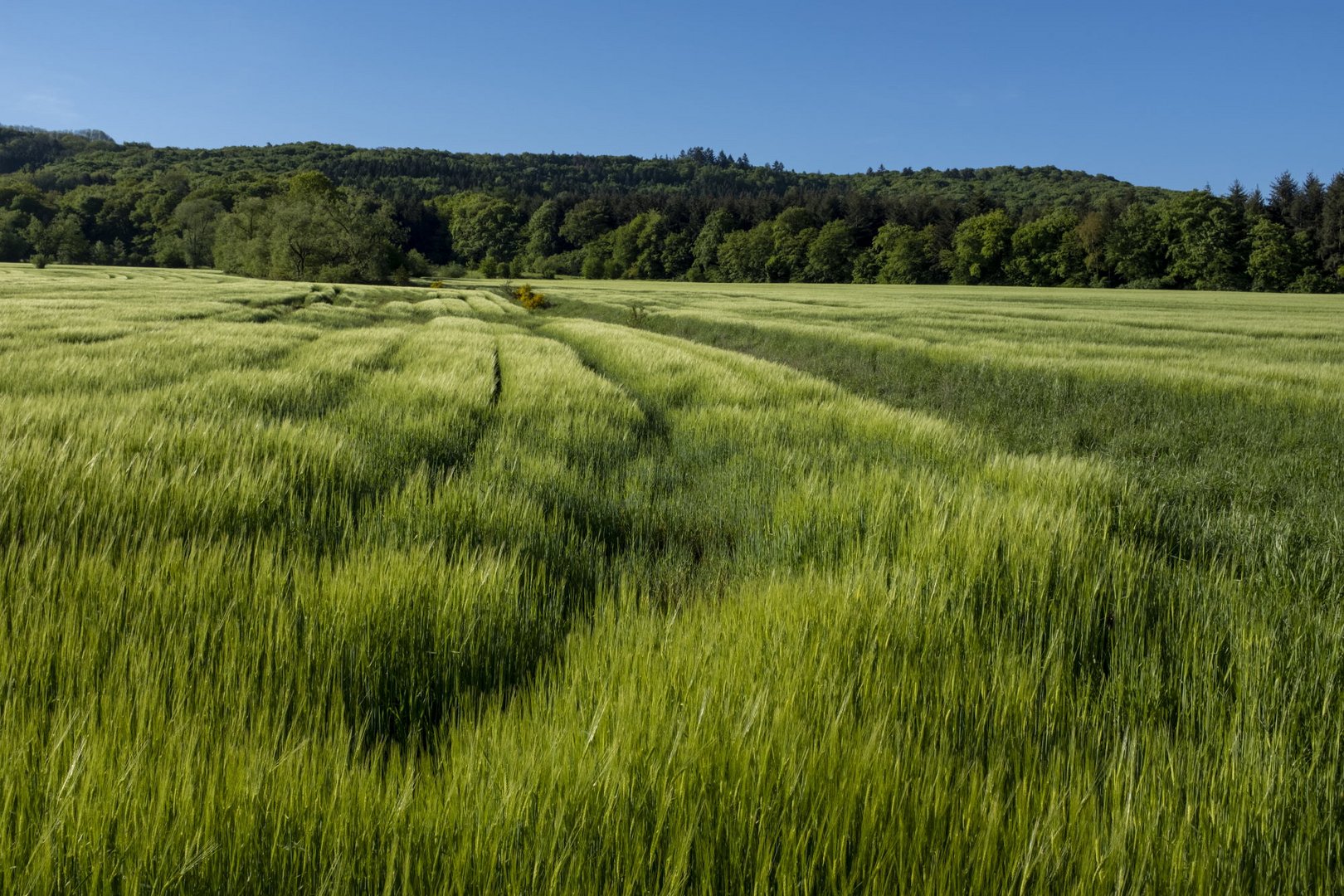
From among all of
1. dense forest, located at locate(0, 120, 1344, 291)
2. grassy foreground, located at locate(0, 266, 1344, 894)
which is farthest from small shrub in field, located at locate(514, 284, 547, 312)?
grassy foreground, located at locate(0, 266, 1344, 894)

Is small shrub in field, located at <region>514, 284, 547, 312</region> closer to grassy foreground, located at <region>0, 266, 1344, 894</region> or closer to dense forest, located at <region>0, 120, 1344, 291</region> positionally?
dense forest, located at <region>0, 120, 1344, 291</region>

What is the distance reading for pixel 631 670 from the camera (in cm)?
163

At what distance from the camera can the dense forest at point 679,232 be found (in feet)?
207

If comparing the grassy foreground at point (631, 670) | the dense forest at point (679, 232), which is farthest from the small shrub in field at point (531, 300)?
the grassy foreground at point (631, 670)

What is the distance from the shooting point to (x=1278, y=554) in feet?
9.14

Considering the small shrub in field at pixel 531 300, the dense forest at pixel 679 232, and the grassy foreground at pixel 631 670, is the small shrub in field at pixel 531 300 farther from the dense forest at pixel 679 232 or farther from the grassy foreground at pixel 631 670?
→ the grassy foreground at pixel 631 670

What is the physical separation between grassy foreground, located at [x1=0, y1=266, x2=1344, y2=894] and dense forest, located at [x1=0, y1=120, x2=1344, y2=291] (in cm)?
6112

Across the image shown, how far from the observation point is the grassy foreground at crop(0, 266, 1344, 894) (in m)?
1.02

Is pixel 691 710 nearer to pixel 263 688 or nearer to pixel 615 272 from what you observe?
pixel 263 688

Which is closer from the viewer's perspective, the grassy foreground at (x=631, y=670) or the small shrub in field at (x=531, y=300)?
the grassy foreground at (x=631, y=670)

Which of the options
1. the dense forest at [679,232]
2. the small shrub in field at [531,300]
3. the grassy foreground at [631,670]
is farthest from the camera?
the dense forest at [679,232]

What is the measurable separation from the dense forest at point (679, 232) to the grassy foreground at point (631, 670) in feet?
201

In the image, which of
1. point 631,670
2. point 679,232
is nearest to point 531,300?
point 631,670

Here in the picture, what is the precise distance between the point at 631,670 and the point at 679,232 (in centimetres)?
10631
